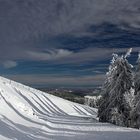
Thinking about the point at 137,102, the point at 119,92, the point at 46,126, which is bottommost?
the point at 46,126

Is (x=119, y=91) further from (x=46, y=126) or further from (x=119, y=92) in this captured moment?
(x=46, y=126)

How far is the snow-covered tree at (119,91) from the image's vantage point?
44.2 meters

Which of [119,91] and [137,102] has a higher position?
[119,91]

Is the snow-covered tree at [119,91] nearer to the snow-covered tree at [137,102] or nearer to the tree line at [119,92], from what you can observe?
the tree line at [119,92]

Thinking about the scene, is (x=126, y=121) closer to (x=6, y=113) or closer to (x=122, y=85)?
(x=122, y=85)

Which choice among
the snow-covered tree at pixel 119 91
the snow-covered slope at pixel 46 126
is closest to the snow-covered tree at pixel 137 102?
the snow-covered slope at pixel 46 126

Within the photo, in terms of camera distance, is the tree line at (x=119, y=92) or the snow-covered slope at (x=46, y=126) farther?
the tree line at (x=119, y=92)

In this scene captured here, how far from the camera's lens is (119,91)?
45375 mm

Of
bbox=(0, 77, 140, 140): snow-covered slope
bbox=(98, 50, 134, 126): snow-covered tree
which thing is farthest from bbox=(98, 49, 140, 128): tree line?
bbox=(0, 77, 140, 140): snow-covered slope

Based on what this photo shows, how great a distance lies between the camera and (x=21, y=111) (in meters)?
45.1

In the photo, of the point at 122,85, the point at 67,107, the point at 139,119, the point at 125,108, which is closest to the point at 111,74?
the point at 122,85

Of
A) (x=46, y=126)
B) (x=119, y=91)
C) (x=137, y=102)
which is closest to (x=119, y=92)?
(x=119, y=91)

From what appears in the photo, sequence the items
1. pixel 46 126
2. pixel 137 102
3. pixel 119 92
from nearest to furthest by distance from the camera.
A: pixel 46 126 < pixel 137 102 < pixel 119 92

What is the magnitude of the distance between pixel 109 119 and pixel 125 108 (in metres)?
3.18
